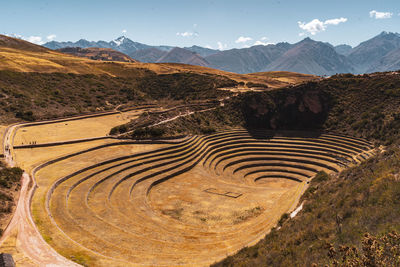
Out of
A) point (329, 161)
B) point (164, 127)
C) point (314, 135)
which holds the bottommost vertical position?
point (329, 161)

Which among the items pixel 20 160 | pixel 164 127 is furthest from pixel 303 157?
pixel 20 160

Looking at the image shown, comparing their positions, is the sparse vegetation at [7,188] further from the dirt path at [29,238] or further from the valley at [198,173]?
the dirt path at [29,238]

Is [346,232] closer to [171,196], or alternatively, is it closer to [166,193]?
[171,196]

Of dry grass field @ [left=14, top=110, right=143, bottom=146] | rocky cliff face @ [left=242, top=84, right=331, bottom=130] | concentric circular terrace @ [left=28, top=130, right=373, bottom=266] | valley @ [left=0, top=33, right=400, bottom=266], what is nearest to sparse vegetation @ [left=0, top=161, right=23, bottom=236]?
valley @ [left=0, top=33, right=400, bottom=266]

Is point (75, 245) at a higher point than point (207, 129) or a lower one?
lower

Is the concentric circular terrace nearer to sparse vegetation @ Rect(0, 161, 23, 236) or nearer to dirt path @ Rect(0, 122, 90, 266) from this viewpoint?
dirt path @ Rect(0, 122, 90, 266)

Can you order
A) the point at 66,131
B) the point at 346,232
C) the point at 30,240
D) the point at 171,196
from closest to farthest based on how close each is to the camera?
the point at 346,232
the point at 30,240
the point at 171,196
the point at 66,131

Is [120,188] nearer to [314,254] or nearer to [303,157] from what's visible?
[314,254]

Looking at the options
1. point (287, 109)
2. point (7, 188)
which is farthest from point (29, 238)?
point (287, 109)
